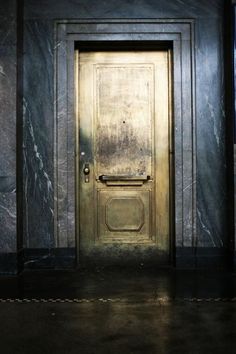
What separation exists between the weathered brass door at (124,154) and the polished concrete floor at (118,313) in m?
0.59

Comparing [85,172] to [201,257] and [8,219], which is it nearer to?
[8,219]

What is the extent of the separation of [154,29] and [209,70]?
75 centimetres

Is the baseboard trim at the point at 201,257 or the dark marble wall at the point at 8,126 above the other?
the dark marble wall at the point at 8,126

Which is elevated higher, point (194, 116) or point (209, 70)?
point (209, 70)

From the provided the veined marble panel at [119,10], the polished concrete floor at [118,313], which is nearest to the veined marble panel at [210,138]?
the veined marble panel at [119,10]

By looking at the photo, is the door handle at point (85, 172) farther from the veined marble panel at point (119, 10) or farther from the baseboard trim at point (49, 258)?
the veined marble panel at point (119, 10)

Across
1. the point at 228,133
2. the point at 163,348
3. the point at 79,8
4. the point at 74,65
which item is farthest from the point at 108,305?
the point at 79,8

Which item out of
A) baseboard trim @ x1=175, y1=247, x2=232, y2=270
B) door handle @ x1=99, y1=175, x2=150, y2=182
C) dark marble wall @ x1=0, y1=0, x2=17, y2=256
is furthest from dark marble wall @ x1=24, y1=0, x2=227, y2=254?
door handle @ x1=99, y1=175, x2=150, y2=182

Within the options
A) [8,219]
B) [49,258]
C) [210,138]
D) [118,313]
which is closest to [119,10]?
[210,138]

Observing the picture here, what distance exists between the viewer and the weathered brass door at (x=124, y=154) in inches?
213

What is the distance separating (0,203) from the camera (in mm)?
4938

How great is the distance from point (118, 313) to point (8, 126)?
2.43 meters

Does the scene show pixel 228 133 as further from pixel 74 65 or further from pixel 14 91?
pixel 14 91

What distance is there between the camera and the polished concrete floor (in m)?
2.77
